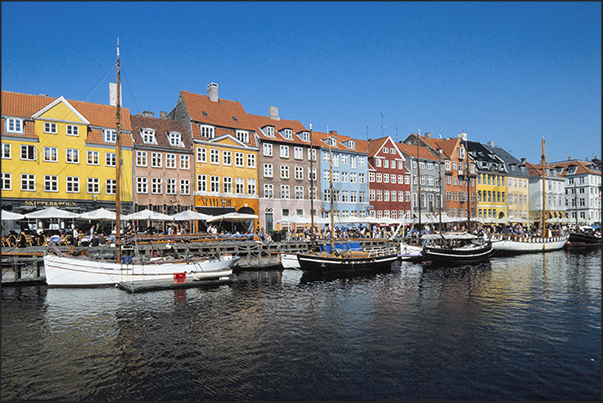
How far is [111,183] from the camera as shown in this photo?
146ft

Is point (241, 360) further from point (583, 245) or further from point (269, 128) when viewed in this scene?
point (583, 245)

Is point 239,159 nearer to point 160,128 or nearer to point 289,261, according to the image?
point 160,128

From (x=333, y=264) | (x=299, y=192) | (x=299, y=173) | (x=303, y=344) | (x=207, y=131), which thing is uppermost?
(x=207, y=131)

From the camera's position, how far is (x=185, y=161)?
48.9 meters

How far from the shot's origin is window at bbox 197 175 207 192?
49.5 m

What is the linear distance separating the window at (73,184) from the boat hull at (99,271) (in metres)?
16.6

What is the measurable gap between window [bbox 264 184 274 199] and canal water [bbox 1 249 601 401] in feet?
92.8

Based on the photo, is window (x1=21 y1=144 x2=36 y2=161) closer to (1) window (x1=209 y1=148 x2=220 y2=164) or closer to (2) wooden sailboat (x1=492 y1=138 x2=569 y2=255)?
(1) window (x1=209 y1=148 x2=220 y2=164)

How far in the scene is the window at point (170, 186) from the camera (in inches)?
1864

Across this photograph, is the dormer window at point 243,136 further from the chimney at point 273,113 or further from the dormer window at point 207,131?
the chimney at point 273,113

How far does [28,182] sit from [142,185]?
406 inches

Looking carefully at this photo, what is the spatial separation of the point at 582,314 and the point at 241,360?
16.1m

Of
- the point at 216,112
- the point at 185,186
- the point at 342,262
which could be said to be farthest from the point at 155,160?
the point at 342,262

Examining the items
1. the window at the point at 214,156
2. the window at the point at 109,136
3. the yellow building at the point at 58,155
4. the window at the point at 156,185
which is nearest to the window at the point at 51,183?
the yellow building at the point at 58,155
